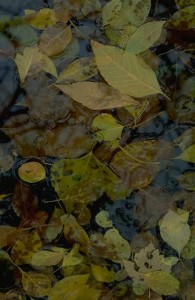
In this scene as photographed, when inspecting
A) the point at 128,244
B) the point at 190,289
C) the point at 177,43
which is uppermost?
the point at 177,43

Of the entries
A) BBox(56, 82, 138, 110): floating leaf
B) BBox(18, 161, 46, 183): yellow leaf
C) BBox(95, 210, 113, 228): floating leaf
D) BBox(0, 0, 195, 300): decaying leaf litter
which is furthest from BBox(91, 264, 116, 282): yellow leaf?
BBox(56, 82, 138, 110): floating leaf

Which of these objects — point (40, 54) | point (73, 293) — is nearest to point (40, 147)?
point (40, 54)

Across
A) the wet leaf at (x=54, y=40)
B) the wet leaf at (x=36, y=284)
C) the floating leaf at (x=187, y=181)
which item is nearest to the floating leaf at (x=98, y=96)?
the wet leaf at (x=54, y=40)

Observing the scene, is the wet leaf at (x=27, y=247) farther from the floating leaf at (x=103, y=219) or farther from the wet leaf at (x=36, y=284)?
the floating leaf at (x=103, y=219)

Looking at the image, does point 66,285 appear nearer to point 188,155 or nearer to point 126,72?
point 188,155

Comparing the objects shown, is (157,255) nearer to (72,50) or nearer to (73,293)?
(73,293)

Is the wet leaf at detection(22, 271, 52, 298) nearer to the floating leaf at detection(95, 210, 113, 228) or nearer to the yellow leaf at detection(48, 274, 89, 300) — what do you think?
the yellow leaf at detection(48, 274, 89, 300)
